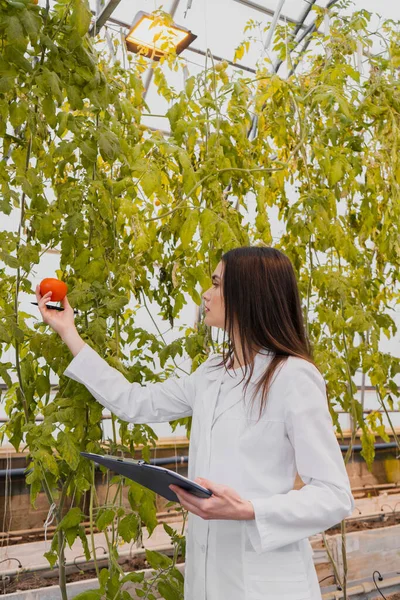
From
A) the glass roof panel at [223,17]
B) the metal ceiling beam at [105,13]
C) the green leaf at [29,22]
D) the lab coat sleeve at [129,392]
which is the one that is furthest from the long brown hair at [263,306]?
the glass roof panel at [223,17]

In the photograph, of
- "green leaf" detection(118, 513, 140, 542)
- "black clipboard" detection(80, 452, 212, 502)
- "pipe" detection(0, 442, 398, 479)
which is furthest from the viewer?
"pipe" detection(0, 442, 398, 479)

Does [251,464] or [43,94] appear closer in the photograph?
[251,464]

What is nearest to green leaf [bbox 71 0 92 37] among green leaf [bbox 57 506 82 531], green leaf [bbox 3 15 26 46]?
green leaf [bbox 3 15 26 46]

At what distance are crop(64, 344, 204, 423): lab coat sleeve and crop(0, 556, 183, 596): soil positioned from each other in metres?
1.51

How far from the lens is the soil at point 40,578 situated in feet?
9.22

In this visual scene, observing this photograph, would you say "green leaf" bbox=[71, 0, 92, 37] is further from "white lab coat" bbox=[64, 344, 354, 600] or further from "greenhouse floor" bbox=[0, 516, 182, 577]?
"greenhouse floor" bbox=[0, 516, 182, 577]

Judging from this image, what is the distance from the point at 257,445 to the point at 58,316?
23.5 inches

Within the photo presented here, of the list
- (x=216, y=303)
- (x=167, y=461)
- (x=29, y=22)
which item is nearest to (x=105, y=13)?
(x=29, y=22)

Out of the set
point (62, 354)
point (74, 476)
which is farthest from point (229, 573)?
point (62, 354)

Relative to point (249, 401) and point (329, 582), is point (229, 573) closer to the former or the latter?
point (249, 401)

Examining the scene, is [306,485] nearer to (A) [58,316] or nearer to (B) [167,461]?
(A) [58,316]

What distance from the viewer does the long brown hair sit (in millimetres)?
1334

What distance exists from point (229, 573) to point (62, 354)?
68 centimetres

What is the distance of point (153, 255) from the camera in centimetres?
187
